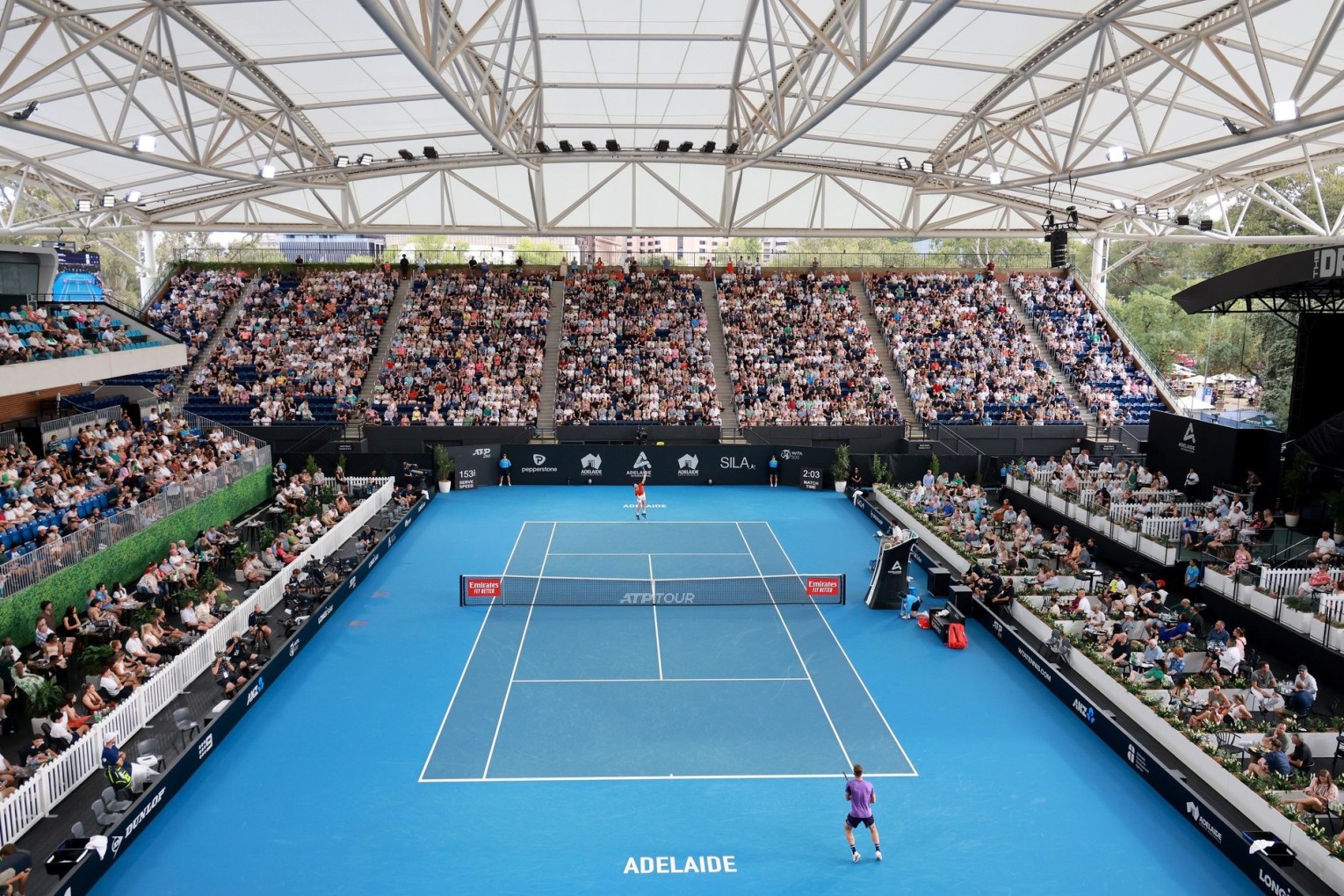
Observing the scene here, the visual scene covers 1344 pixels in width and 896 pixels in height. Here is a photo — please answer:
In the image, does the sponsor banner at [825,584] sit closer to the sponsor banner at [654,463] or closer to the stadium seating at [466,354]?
the sponsor banner at [654,463]

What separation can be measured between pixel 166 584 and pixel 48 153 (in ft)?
61.6

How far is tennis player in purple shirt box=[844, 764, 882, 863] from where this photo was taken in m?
11.9

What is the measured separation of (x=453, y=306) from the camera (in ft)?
150

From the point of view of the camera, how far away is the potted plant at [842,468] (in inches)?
1400

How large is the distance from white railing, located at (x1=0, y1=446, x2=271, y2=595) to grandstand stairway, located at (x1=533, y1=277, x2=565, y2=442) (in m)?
12.6

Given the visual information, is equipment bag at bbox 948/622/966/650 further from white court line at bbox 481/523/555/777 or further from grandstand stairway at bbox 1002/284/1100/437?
grandstand stairway at bbox 1002/284/1100/437

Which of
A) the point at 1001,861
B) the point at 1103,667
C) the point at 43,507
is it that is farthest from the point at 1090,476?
the point at 43,507

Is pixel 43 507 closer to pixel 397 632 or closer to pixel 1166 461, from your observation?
pixel 397 632

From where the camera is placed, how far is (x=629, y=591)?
2230cm

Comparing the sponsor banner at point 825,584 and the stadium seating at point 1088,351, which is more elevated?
the stadium seating at point 1088,351

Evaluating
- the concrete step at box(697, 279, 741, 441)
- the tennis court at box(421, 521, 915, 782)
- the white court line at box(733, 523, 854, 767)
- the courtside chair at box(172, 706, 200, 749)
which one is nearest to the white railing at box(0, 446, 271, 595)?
the courtside chair at box(172, 706, 200, 749)

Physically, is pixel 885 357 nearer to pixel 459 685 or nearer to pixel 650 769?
pixel 459 685

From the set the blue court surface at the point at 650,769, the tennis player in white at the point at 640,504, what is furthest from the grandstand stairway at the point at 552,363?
the blue court surface at the point at 650,769

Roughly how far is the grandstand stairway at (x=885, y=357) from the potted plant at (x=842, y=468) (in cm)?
470
